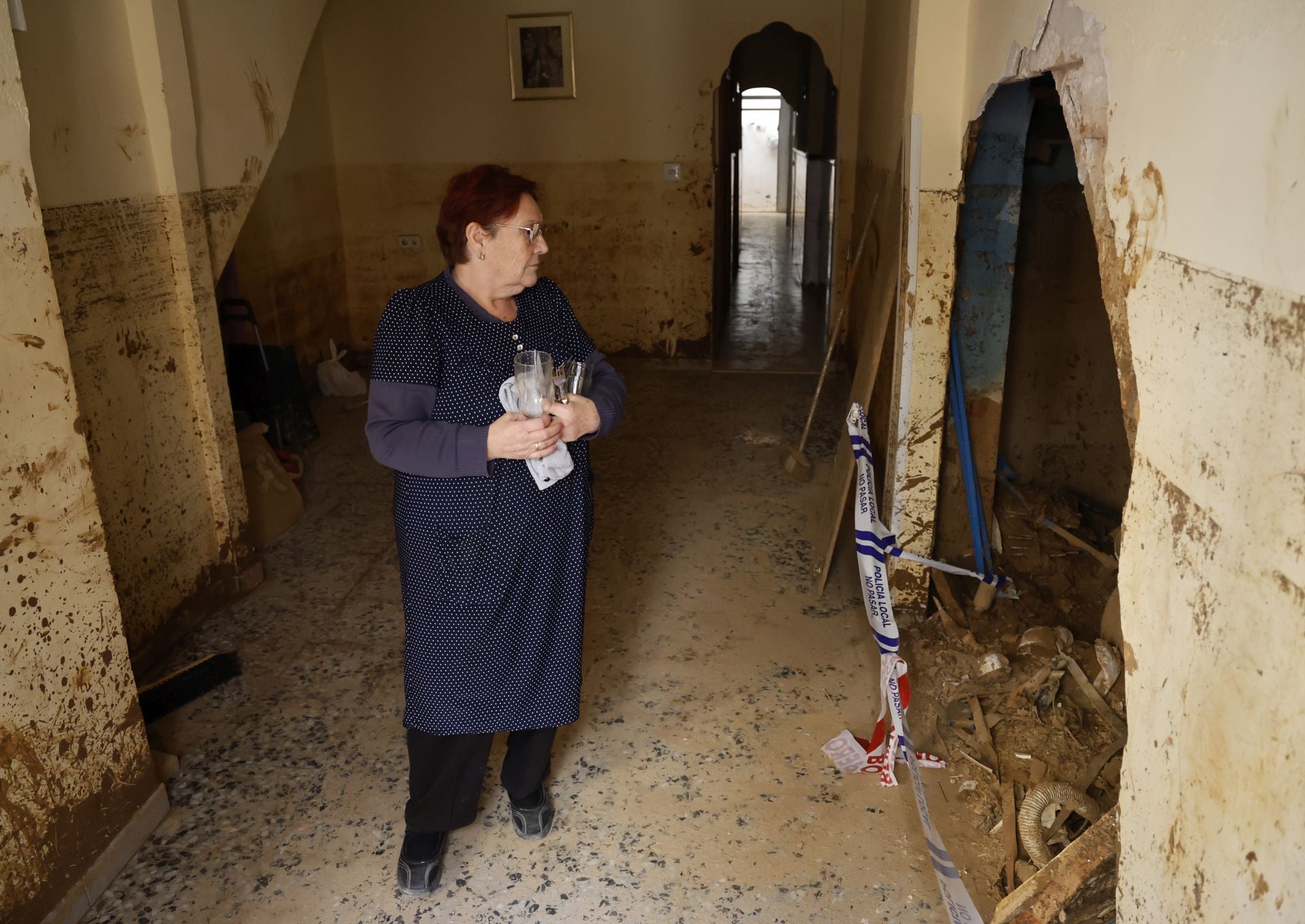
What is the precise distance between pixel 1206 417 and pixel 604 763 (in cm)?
199

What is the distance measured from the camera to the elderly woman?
2.01 m

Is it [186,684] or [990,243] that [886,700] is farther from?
[186,684]

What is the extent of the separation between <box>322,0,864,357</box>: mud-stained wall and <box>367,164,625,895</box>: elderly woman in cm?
496

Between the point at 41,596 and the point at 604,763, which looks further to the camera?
the point at 604,763

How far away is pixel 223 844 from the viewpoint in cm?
247

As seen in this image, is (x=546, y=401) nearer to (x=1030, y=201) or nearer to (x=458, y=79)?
(x=1030, y=201)

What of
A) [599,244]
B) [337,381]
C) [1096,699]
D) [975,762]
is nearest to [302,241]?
[337,381]

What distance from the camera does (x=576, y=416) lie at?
2.02 meters

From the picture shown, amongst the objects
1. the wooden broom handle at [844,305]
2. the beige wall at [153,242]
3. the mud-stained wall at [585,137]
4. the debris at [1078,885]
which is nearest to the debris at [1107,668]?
the debris at [1078,885]

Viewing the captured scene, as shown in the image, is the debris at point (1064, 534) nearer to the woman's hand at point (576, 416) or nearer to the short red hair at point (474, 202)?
the woman's hand at point (576, 416)

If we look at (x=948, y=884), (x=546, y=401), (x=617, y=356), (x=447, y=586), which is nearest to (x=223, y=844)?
(x=447, y=586)

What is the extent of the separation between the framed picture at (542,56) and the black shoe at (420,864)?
18.9 feet

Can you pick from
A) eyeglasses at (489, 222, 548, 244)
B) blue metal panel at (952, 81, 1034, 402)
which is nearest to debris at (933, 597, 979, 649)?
blue metal panel at (952, 81, 1034, 402)

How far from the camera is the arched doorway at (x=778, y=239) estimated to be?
7477 millimetres
